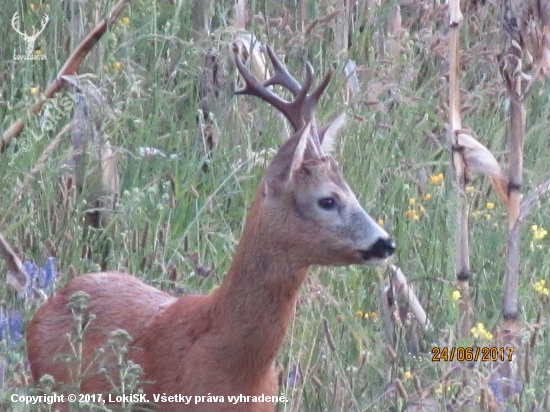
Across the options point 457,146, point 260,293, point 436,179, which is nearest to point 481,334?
point 457,146

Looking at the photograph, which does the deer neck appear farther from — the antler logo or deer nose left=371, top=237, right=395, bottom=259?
the antler logo

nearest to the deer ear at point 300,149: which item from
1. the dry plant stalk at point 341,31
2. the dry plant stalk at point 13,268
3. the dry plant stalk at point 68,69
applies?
the dry plant stalk at point 13,268

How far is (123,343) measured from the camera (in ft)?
11.9

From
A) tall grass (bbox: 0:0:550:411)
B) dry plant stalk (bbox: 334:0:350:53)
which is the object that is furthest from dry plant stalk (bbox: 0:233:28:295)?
dry plant stalk (bbox: 334:0:350:53)

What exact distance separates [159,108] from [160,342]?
199 cm

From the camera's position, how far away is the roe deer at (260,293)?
344 cm

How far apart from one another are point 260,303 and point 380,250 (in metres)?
0.36

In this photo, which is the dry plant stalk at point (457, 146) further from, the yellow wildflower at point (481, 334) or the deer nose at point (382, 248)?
the deer nose at point (382, 248)

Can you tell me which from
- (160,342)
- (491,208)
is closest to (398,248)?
(491,208)

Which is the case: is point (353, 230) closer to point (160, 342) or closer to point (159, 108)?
point (160, 342)

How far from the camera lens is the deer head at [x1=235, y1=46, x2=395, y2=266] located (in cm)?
348

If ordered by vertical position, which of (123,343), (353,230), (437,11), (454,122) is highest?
(437,11)

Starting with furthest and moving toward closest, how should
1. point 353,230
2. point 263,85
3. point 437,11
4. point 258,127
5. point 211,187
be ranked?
point 437,11
point 258,127
point 211,187
point 263,85
point 353,230

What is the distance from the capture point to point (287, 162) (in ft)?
11.7
